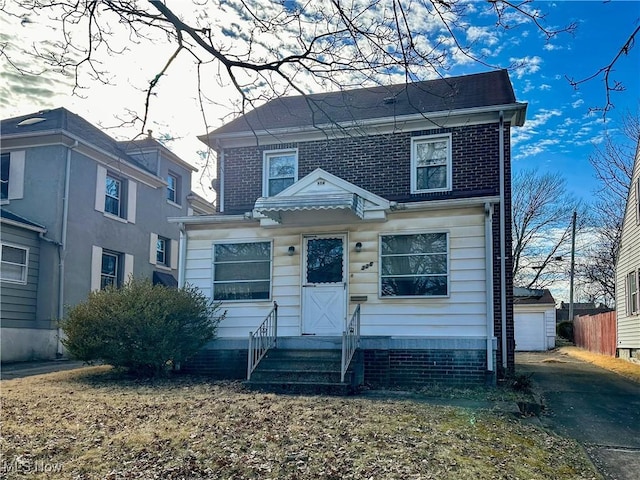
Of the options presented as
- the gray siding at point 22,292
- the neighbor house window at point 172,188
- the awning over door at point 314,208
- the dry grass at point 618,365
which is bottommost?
the dry grass at point 618,365

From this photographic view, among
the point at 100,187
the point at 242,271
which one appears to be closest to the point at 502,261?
the point at 242,271

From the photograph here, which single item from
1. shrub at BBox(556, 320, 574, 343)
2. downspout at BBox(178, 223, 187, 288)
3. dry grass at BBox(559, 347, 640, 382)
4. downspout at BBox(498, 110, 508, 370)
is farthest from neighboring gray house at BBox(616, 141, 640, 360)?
downspout at BBox(178, 223, 187, 288)

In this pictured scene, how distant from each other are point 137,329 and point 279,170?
5267 millimetres

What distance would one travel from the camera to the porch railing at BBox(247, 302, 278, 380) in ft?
34.6

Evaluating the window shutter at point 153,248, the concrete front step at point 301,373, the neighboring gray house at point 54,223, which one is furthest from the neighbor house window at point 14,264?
the concrete front step at point 301,373

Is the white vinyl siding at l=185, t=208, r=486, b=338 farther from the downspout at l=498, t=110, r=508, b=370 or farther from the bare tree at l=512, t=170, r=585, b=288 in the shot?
the bare tree at l=512, t=170, r=585, b=288

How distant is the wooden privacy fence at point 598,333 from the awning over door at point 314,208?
14.5 metres

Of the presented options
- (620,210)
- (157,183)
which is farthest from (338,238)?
(620,210)

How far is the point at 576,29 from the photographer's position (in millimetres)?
5430

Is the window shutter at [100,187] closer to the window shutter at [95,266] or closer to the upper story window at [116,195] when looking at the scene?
the upper story window at [116,195]

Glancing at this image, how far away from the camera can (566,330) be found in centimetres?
3281

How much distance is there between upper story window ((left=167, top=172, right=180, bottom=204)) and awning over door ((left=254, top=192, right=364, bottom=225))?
12.6 m

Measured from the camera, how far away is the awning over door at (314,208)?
10680 mm

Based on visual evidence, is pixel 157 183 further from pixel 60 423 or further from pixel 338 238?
pixel 60 423
